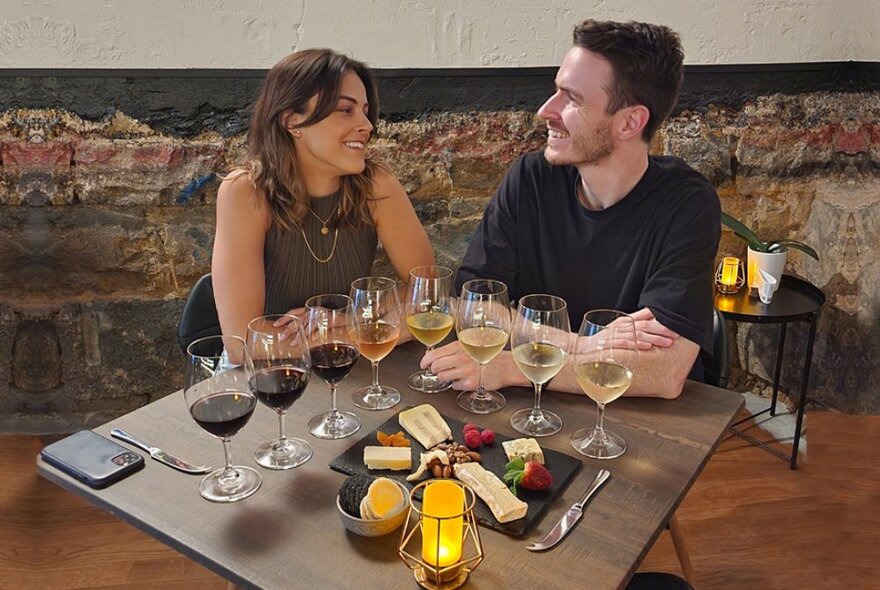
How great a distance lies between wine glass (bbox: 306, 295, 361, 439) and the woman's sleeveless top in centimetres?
68

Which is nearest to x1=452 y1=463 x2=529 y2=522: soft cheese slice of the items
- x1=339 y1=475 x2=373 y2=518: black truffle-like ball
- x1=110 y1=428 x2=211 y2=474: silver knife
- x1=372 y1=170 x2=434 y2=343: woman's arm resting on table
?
x1=339 y1=475 x2=373 y2=518: black truffle-like ball

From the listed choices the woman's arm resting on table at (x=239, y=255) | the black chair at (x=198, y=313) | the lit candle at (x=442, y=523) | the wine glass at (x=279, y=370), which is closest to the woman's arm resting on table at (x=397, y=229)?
the woman's arm resting on table at (x=239, y=255)

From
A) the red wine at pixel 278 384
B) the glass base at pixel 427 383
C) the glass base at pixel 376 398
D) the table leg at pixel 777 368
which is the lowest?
the table leg at pixel 777 368

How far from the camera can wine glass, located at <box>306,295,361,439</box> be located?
118 cm

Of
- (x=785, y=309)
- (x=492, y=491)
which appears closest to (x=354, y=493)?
(x=492, y=491)

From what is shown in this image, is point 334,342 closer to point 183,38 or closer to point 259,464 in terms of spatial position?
point 259,464

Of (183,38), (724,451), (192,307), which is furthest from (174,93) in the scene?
(724,451)

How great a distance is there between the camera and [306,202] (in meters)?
1.86

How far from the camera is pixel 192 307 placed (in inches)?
71.7

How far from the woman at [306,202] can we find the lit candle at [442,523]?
89cm

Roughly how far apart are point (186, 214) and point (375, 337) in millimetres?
1561

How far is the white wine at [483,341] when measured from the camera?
4.04 feet

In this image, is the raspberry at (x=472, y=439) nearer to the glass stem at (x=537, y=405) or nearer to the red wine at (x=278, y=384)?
the glass stem at (x=537, y=405)

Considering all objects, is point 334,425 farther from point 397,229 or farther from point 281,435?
point 397,229
